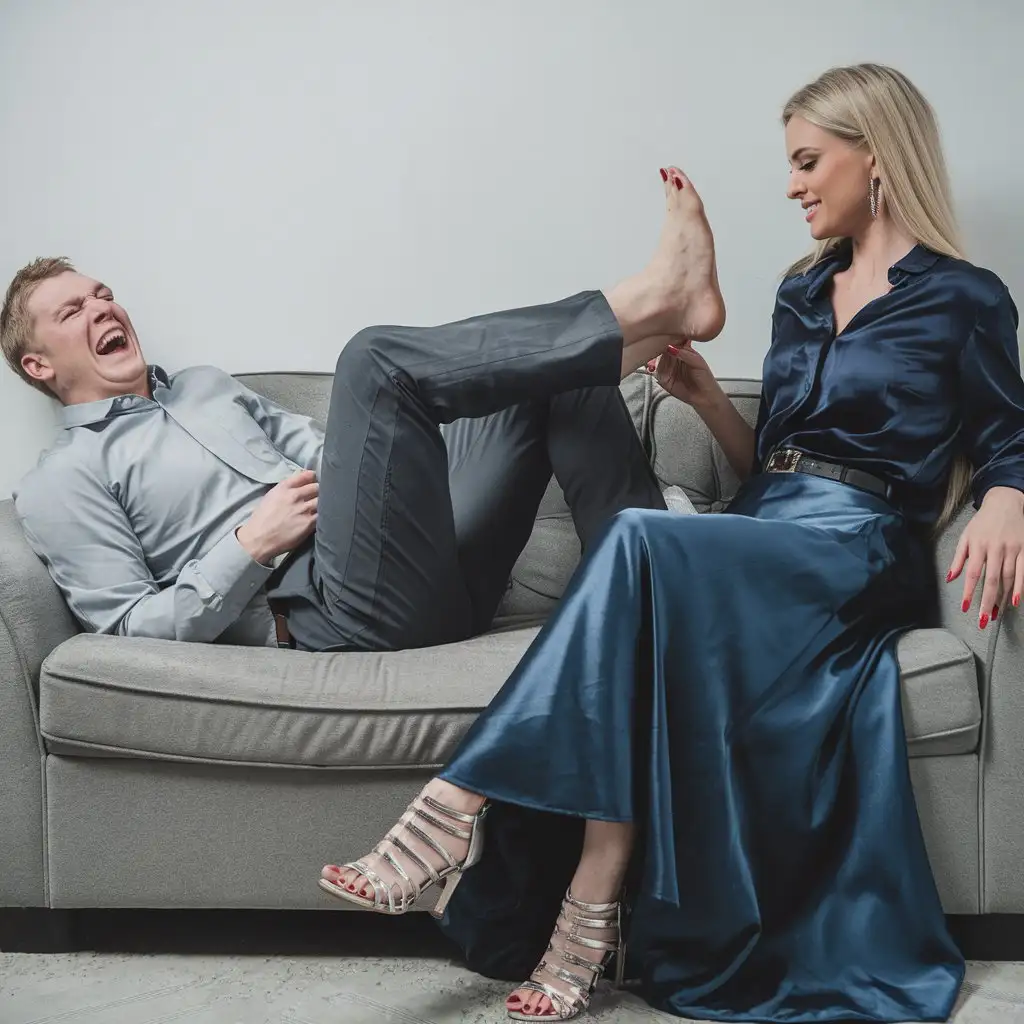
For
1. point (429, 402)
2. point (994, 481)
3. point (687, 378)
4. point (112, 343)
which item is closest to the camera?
point (429, 402)

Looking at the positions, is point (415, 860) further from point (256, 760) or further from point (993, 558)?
point (993, 558)

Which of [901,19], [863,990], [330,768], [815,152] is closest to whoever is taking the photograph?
[863,990]

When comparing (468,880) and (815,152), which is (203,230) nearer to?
(815,152)

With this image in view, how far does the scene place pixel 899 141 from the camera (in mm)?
1896

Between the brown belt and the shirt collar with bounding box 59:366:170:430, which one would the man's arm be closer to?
the brown belt

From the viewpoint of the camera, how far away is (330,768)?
160cm

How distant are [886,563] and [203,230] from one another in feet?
5.22

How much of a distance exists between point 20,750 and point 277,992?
50cm

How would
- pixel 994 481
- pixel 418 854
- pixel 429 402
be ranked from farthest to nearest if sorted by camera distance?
pixel 994 481 < pixel 429 402 < pixel 418 854

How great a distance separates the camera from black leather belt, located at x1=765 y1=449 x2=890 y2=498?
1.83 metres

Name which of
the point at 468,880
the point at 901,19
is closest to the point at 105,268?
the point at 468,880

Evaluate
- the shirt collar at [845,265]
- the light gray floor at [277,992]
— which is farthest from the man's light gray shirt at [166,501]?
the shirt collar at [845,265]

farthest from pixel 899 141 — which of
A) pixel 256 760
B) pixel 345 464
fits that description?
pixel 256 760

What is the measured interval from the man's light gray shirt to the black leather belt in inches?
33.2
